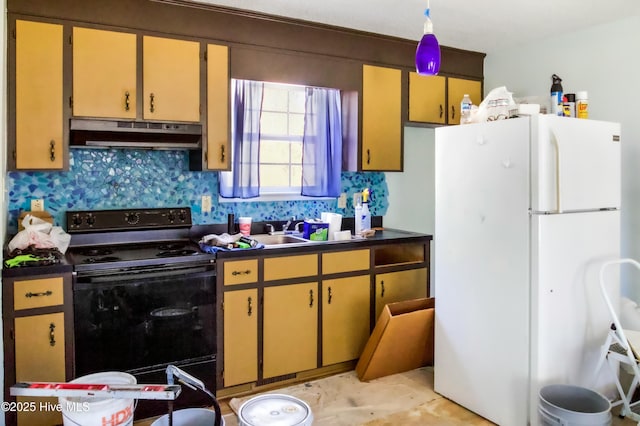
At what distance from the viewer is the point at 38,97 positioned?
269 centimetres

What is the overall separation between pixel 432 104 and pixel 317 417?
100 inches

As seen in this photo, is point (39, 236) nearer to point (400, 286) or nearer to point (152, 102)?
point (152, 102)

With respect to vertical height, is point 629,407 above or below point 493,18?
below

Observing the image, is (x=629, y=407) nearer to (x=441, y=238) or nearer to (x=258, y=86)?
(x=441, y=238)

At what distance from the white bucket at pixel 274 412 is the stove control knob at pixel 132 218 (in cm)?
173

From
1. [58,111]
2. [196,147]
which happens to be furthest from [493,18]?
[58,111]

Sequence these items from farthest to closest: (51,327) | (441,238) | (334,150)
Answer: (334,150), (441,238), (51,327)

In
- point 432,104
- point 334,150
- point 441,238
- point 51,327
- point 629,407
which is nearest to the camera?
point 51,327

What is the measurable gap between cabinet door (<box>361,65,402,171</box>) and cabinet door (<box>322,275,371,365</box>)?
3.06 feet

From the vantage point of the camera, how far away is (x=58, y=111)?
2732mm

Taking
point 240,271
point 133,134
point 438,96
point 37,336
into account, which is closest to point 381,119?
point 438,96

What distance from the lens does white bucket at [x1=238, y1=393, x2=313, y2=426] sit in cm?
170

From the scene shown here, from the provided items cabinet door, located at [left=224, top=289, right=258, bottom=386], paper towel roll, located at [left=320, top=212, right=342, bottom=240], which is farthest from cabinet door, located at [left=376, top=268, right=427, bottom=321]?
cabinet door, located at [left=224, top=289, right=258, bottom=386]

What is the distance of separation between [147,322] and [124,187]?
0.95 meters
